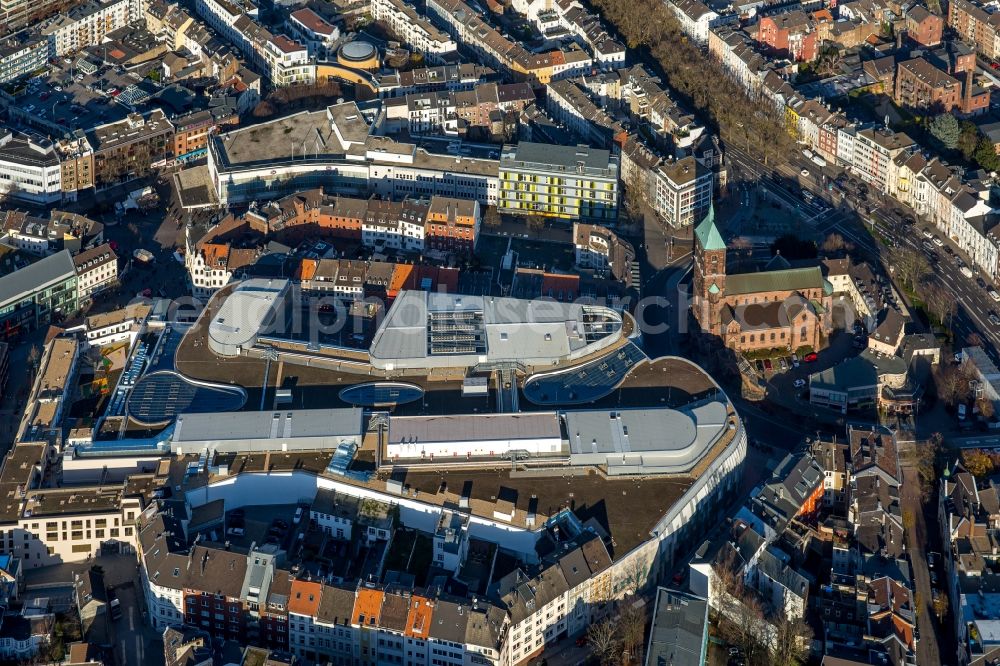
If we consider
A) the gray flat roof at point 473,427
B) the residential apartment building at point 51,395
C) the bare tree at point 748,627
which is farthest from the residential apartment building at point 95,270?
the bare tree at point 748,627

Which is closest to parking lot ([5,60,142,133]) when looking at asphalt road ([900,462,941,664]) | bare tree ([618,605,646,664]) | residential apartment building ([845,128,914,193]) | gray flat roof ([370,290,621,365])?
gray flat roof ([370,290,621,365])

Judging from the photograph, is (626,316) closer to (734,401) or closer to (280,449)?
(734,401)

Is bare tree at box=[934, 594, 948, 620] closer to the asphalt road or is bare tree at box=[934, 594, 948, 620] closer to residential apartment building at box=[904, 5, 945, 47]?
the asphalt road

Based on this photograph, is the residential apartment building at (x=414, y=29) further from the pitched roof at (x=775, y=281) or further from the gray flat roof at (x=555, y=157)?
the pitched roof at (x=775, y=281)

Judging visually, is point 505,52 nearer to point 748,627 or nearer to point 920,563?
point 920,563

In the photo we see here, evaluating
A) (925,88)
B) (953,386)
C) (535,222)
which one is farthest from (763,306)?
(925,88)

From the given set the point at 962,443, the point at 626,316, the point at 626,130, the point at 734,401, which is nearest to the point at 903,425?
the point at 962,443
